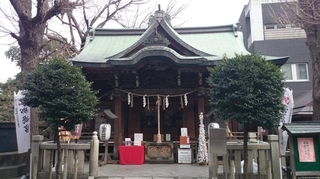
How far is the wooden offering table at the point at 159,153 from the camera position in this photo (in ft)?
36.2

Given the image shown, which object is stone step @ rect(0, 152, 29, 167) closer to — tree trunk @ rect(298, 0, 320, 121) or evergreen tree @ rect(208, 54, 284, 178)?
evergreen tree @ rect(208, 54, 284, 178)

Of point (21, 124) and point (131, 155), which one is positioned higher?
point (21, 124)

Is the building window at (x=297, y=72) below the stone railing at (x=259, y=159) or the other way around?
the other way around

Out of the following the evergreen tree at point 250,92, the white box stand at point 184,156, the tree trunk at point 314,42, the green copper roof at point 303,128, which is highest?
the tree trunk at point 314,42

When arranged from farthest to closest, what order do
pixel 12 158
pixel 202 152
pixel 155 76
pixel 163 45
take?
pixel 155 76, pixel 163 45, pixel 202 152, pixel 12 158

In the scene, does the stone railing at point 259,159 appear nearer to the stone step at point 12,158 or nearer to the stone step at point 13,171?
the stone step at point 13,171

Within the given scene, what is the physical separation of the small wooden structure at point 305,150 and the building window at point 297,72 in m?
12.3

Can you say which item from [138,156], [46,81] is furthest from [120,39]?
[46,81]

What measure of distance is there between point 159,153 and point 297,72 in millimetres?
12778

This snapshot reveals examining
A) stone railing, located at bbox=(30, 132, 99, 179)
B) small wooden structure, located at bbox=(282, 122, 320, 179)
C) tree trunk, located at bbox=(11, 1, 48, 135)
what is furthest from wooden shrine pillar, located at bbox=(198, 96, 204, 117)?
tree trunk, located at bbox=(11, 1, 48, 135)

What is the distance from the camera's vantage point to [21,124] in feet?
31.4

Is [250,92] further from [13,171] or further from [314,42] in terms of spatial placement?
[13,171]

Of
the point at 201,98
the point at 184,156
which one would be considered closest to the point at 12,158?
the point at 184,156

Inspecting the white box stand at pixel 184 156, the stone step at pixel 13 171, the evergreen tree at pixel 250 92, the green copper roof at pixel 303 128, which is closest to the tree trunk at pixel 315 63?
the green copper roof at pixel 303 128
